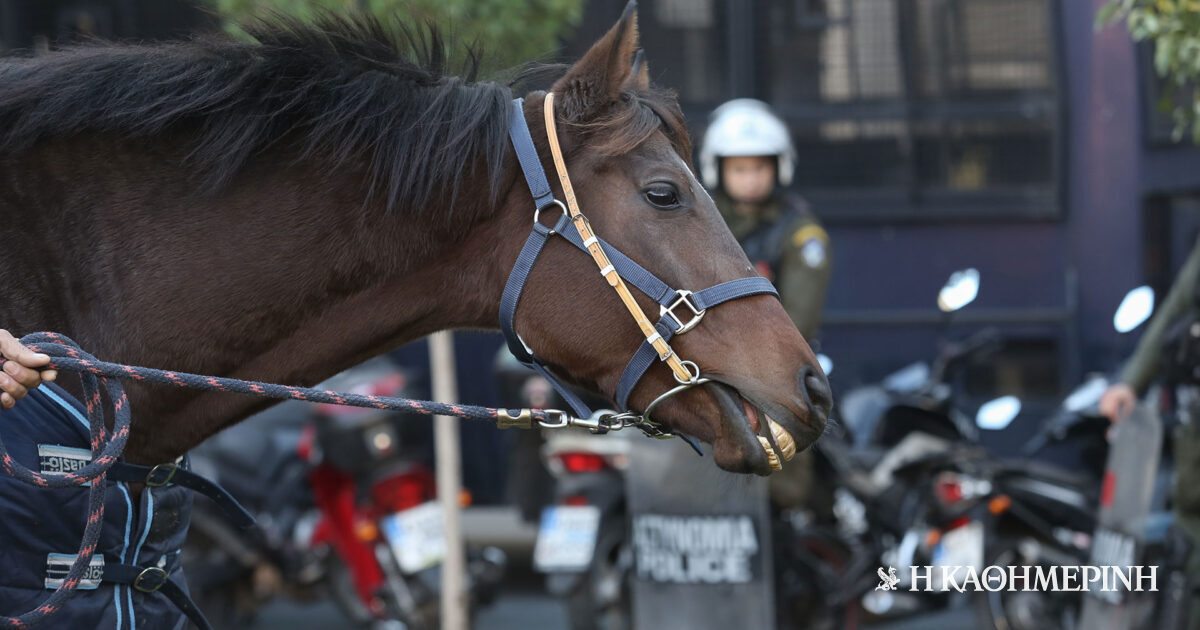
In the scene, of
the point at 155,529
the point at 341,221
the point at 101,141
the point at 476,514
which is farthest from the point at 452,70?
the point at 476,514

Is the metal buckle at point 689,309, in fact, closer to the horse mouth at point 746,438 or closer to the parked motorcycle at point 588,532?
the horse mouth at point 746,438

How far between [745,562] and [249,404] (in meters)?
2.64

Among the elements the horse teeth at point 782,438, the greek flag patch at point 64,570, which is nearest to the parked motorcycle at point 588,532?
the horse teeth at point 782,438

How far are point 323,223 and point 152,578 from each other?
74 cm

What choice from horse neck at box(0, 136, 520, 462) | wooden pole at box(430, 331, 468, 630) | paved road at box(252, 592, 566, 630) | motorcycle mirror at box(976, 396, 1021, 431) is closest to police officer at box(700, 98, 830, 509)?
motorcycle mirror at box(976, 396, 1021, 431)

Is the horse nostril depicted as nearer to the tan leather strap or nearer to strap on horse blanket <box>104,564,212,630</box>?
the tan leather strap

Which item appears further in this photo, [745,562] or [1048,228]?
[1048,228]

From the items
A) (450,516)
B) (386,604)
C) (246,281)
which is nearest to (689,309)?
(246,281)

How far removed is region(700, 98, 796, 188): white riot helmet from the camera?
5316 millimetres

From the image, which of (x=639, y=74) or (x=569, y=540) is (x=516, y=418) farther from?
(x=569, y=540)

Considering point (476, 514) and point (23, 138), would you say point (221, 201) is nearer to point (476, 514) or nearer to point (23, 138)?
point (23, 138)

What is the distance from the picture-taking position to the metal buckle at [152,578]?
2496mm

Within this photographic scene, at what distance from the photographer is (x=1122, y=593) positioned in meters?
4.56

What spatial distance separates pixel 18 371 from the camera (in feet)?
7.16
